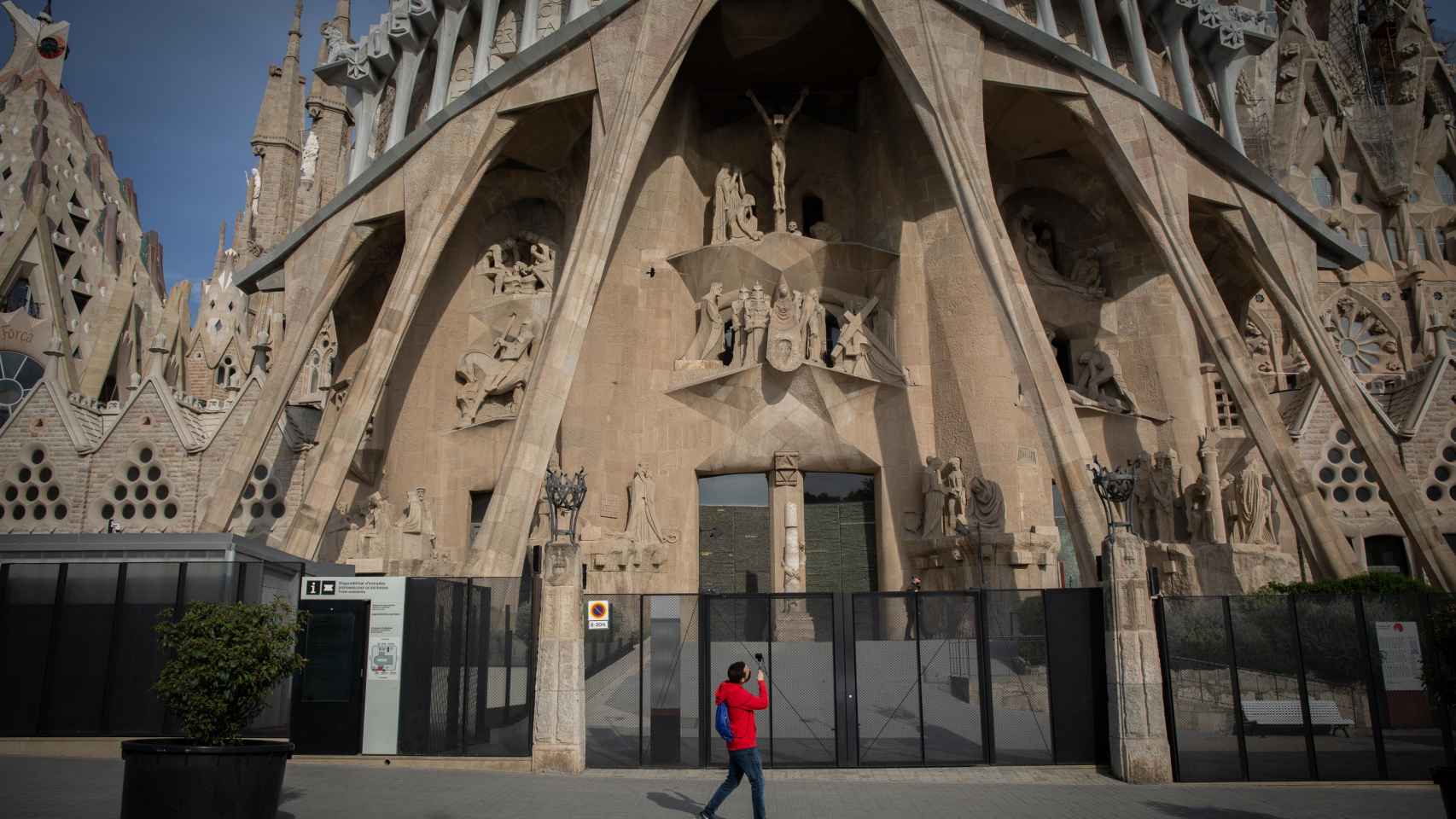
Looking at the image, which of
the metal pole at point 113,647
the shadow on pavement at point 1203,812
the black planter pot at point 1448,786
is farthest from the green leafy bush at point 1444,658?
the metal pole at point 113,647

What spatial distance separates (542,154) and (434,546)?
863 centimetres

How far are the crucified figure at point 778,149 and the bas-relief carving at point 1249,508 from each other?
10373 millimetres

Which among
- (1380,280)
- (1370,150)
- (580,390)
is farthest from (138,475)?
(1370,150)

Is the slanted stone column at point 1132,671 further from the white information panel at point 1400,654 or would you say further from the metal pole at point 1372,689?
the white information panel at point 1400,654

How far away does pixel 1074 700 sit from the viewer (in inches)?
408

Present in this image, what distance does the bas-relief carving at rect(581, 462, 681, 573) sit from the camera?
19.0 metres

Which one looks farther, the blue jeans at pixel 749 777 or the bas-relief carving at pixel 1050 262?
the bas-relief carving at pixel 1050 262

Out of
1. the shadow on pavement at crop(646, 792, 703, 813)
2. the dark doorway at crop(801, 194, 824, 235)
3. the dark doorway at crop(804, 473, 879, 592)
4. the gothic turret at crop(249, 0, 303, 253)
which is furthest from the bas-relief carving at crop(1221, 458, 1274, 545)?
the gothic turret at crop(249, 0, 303, 253)

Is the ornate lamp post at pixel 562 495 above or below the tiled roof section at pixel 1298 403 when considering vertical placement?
below

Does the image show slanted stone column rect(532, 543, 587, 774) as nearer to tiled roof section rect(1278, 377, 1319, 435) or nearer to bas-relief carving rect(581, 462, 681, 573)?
bas-relief carving rect(581, 462, 681, 573)

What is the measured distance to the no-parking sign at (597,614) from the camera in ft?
34.7

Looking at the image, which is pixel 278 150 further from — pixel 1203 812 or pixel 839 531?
pixel 1203 812

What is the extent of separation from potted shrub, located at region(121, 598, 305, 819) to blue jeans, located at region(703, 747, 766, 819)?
9.66 feet

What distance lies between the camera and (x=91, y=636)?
10.8 m
